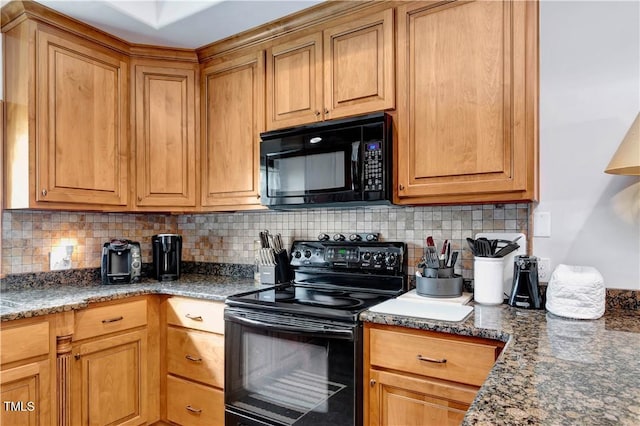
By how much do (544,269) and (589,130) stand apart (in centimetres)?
61

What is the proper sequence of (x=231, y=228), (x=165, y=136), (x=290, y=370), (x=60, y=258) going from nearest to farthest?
(x=290, y=370)
(x=60, y=258)
(x=165, y=136)
(x=231, y=228)

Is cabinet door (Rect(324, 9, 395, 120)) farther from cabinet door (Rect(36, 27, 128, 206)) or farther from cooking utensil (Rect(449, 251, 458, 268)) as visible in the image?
cabinet door (Rect(36, 27, 128, 206))

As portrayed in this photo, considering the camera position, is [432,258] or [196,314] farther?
[196,314]

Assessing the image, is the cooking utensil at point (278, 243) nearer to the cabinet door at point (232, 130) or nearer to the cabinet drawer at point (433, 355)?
the cabinet door at point (232, 130)

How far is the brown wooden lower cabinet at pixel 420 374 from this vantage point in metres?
1.37

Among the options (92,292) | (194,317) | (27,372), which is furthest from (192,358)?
(27,372)

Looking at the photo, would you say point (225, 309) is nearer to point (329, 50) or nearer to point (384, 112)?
point (384, 112)

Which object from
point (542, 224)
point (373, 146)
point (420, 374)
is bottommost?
point (420, 374)

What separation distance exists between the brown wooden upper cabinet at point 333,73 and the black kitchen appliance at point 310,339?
2.38ft

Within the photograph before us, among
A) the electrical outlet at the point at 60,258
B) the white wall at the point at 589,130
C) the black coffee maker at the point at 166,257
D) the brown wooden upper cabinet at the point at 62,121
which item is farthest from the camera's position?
the black coffee maker at the point at 166,257

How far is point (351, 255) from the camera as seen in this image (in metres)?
A: 2.18

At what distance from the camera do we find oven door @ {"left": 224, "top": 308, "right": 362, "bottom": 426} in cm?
157

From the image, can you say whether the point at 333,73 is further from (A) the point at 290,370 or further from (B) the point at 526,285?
(A) the point at 290,370

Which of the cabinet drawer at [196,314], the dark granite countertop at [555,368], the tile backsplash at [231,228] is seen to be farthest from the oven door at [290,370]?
the tile backsplash at [231,228]
